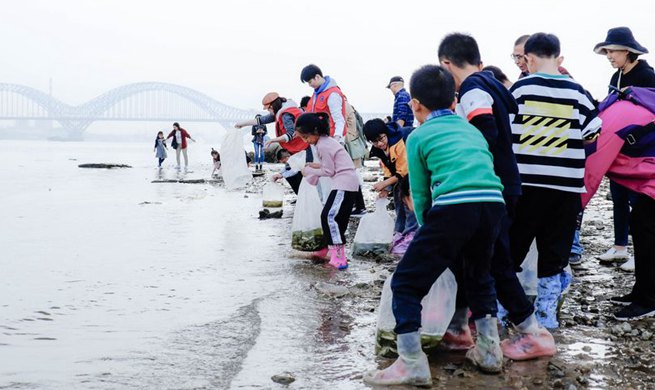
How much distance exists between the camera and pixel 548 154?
359 cm

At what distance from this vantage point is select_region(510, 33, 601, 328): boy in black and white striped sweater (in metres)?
3.58

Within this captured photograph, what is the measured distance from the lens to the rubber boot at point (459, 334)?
340cm

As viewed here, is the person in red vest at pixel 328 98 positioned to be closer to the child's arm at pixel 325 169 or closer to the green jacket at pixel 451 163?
the child's arm at pixel 325 169

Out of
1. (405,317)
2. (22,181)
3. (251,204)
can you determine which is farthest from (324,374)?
(22,181)

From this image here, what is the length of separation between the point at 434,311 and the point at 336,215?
251 centimetres

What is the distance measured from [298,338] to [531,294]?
1.27 metres

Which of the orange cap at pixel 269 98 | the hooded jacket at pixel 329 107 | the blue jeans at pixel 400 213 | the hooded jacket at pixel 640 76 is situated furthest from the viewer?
the orange cap at pixel 269 98

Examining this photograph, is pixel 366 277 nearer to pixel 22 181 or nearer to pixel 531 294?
pixel 531 294

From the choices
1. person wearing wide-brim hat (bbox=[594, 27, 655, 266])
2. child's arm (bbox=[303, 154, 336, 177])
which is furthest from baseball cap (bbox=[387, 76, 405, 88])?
person wearing wide-brim hat (bbox=[594, 27, 655, 266])

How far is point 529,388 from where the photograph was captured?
113 inches

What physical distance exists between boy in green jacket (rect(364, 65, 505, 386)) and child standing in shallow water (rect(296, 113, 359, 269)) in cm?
253

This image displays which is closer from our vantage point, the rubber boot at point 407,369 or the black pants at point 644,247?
the rubber boot at point 407,369

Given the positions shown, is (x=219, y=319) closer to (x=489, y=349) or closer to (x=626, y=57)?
(x=489, y=349)

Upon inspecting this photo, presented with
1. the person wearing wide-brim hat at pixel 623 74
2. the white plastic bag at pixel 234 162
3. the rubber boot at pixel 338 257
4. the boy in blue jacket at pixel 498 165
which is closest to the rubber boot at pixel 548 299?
the boy in blue jacket at pixel 498 165
